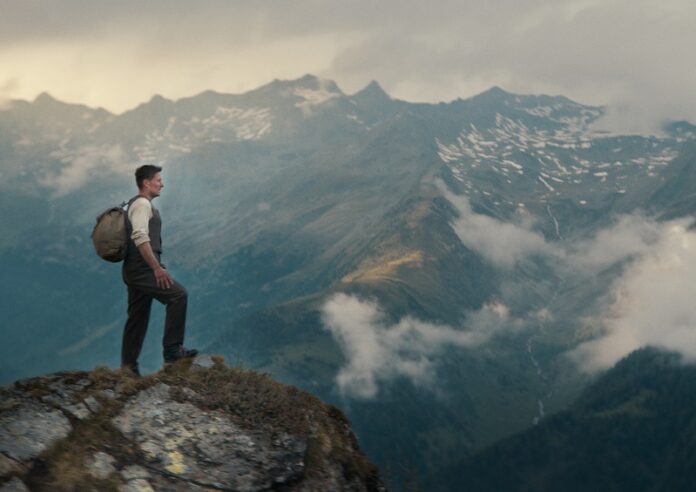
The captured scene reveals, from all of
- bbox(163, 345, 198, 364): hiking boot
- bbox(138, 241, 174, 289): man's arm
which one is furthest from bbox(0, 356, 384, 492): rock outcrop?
bbox(138, 241, 174, 289): man's arm

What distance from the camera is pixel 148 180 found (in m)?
16.9

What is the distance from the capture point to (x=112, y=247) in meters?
16.0

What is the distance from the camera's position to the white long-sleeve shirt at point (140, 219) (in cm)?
1580

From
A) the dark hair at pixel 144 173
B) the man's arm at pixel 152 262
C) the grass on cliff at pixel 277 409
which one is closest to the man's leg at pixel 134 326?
the grass on cliff at pixel 277 409

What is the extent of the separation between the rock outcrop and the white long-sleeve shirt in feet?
9.07

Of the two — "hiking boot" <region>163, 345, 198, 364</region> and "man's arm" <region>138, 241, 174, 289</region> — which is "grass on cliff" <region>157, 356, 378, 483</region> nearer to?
"hiking boot" <region>163, 345, 198, 364</region>

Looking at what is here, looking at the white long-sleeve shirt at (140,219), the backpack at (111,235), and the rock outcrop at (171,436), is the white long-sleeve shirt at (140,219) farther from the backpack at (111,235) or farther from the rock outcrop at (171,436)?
the rock outcrop at (171,436)

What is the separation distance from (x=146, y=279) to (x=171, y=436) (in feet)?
12.2

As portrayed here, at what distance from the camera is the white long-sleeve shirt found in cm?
1580

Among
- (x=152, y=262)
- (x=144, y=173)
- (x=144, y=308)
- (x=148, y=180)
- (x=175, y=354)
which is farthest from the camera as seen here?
(x=175, y=354)

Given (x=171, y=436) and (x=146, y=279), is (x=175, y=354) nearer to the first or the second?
(x=146, y=279)

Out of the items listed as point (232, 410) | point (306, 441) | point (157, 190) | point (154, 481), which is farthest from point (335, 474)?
point (157, 190)

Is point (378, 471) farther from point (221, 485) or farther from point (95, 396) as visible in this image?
point (95, 396)

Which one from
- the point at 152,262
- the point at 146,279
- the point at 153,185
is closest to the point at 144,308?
the point at 146,279
